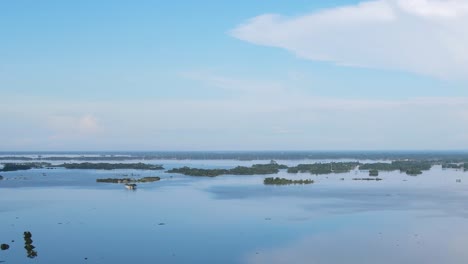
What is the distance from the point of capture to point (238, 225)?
78.6ft

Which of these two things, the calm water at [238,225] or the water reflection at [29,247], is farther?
the calm water at [238,225]

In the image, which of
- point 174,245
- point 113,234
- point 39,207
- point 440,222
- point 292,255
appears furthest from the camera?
point 39,207

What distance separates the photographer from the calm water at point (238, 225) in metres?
18.3

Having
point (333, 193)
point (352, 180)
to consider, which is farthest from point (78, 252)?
point (352, 180)

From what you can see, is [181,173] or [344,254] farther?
[181,173]

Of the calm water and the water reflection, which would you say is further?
the calm water

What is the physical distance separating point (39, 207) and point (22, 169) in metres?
40.2

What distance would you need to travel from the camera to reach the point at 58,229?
75.3 ft

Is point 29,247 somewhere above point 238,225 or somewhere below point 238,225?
below

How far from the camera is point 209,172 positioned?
5650 cm

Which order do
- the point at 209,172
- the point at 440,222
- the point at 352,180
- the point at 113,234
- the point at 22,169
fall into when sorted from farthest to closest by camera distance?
the point at 22,169 < the point at 209,172 < the point at 352,180 < the point at 440,222 < the point at 113,234

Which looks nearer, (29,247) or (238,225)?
(29,247)

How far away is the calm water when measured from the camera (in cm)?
1830

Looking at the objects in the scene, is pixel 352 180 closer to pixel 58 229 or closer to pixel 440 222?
pixel 440 222
